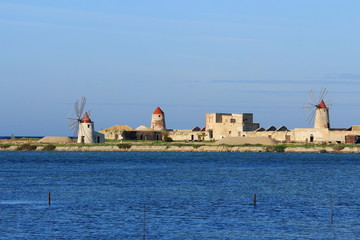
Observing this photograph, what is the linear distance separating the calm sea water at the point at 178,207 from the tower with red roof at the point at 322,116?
1957 inches

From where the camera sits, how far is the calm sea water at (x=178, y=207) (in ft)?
86.6

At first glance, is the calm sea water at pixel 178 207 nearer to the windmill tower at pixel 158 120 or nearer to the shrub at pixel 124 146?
the shrub at pixel 124 146

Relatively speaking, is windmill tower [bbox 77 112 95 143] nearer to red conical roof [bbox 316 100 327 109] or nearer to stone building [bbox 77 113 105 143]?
stone building [bbox 77 113 105 143]

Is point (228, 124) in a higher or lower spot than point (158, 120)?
lower

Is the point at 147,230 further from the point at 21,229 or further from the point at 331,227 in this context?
the point at 331,227

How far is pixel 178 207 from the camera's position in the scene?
33.2 m

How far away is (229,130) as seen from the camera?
364 ft

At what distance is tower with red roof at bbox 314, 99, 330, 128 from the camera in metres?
104

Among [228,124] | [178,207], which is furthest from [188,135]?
[178,207]

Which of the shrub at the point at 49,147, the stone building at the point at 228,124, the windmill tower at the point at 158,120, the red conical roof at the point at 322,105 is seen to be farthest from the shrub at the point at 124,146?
the red conical roof at the point at 322,105

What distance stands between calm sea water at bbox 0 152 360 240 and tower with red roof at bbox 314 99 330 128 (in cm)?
4971

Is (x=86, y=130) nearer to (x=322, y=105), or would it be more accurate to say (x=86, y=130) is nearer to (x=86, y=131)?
(x=86, y=131)

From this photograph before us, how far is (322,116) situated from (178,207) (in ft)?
244

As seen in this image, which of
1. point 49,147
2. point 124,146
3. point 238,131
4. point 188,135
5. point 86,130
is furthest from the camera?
point 188,135
